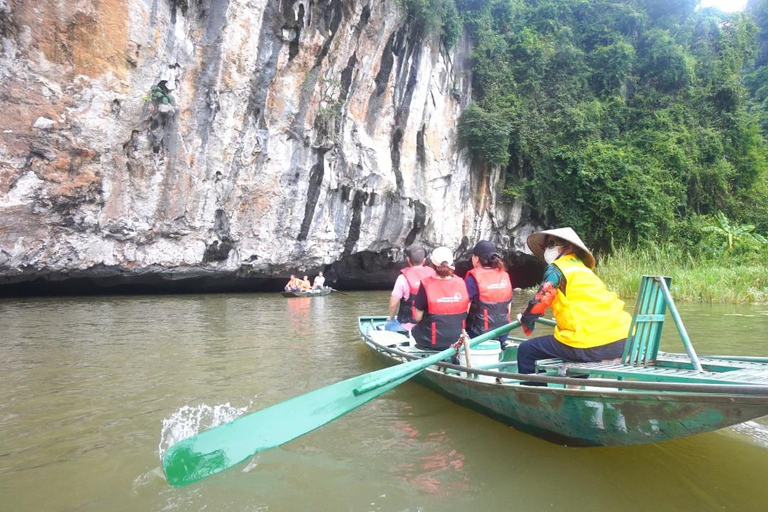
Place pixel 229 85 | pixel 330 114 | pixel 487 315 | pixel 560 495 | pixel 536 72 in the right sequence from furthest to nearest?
pixel 536 72, pixel 330 114, pixel 229 85, pixel 487 315, pixel 560 495

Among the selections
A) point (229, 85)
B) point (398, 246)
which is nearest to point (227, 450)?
point (229, 85)

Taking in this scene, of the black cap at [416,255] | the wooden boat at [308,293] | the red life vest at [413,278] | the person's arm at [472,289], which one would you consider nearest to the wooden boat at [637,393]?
the person's arm at [472,289]

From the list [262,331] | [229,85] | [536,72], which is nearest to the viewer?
[262,331]

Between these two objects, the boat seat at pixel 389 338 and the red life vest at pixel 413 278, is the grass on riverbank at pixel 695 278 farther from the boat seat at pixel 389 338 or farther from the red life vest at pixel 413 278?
the red life vest at pixel 413 278

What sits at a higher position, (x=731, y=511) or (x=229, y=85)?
(x=229, y=85)

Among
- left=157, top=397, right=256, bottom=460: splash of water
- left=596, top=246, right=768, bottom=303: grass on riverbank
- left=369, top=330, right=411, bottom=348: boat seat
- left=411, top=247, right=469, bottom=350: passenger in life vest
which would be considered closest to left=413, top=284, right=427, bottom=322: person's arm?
left=411, top=247, right=469, bottom=350: passenger in life vest

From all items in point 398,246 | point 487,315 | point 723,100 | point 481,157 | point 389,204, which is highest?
point 723,100

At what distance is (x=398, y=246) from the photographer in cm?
1778

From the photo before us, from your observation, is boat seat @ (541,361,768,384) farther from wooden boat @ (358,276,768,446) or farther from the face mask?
the face mask

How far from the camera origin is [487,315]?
4359 mm

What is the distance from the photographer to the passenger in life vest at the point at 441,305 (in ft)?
13.9

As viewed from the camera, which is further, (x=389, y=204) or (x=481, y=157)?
(x=481, y=157)

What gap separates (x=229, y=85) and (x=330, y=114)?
297 cm

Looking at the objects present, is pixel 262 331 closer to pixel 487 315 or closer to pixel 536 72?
pixel 487 315
